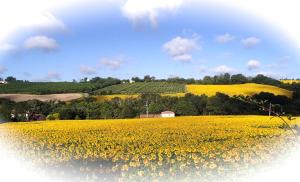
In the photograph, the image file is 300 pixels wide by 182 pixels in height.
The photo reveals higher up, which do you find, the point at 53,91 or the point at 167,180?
the point at 53,91

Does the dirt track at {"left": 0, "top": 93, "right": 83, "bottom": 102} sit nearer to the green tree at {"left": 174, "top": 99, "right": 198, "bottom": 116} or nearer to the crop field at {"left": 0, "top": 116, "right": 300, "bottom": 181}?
the crop field at {"left": 0, "top": 116, "right": 300, "bottom": 181}

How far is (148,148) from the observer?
10.1 m

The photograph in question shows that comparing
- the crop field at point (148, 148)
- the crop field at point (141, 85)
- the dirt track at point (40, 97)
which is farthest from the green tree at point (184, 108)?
the dirt track at point (40, 97)

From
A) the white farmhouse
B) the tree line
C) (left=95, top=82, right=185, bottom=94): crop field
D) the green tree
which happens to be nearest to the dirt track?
the tree line

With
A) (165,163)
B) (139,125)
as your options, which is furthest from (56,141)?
(165,163)

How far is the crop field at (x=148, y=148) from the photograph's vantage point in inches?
298

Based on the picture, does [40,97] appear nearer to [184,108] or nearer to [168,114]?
[184,108]

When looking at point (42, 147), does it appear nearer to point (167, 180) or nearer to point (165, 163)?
point (165, 163)

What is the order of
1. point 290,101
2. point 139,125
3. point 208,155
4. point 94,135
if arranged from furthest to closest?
point 139,125
point 94,135
point 208,155
point 290,101

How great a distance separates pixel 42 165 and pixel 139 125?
5.87 meters

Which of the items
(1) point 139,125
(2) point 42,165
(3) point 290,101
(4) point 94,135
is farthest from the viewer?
(1) point 139,125

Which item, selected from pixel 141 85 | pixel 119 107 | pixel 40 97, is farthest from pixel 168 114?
pixel 40 97

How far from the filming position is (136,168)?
7.83m

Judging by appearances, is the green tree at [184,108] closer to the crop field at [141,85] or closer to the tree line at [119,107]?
the tree line at [119,107]
